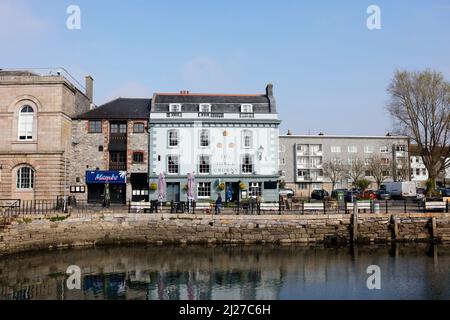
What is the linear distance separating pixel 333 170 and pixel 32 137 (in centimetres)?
4599

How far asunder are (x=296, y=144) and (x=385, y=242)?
44102 mm

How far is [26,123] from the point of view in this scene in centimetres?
3275

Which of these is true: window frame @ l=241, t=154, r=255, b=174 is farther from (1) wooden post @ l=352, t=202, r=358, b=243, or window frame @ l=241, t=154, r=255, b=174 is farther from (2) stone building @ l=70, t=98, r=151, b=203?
(1) wooden post @ l=352, t=202, r=358, b=243

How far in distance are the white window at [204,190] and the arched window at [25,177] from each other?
45.2 feet

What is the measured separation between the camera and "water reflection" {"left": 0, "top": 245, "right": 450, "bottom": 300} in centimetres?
1567

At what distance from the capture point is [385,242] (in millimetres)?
25688

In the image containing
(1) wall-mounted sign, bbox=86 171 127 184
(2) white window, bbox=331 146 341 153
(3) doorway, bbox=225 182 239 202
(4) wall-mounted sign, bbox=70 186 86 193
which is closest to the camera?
(4) wall-mounted sign, bbox=70 186 86 193

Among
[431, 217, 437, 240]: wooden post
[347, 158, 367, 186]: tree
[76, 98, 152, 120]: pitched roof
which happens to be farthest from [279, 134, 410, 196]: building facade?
[431, 217, 437, 240]: wooden post

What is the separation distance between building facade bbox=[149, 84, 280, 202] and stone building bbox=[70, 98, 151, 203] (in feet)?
4.38

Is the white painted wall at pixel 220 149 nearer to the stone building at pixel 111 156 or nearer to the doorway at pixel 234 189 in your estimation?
the doorway at pixel 234 189

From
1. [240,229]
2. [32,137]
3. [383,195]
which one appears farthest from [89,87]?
[383,195]

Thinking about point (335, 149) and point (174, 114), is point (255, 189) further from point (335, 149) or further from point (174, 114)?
point (335, 149)
